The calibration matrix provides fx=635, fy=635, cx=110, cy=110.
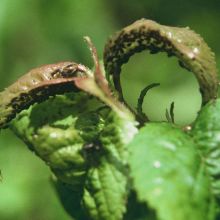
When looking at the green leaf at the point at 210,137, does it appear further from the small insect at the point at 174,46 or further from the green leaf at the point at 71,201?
the green leaf at the point at 71,201

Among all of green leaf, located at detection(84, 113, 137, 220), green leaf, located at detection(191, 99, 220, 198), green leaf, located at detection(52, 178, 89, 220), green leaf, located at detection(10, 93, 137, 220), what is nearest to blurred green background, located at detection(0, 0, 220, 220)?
green leaf, located at detection(52, 178, 89, 220)

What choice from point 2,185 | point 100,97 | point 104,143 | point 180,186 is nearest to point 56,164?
point 104,143

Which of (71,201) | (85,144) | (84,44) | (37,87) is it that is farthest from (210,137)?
(84,44)

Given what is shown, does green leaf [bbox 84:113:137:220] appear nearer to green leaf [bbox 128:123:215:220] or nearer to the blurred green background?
green leaf [bbox 128:123:215:220]

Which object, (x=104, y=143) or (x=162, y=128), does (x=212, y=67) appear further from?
(x=104, y=143)

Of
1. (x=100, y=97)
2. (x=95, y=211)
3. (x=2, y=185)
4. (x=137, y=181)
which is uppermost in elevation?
(x=100, y=97)

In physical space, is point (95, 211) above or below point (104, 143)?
below
